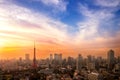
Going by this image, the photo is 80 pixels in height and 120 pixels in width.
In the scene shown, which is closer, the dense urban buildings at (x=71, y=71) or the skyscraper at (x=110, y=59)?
the dense urban buildings at (x=71, y=71)

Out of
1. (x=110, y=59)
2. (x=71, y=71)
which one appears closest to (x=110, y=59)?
(x=110, y=59)

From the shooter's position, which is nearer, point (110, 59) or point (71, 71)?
point (71, 71)

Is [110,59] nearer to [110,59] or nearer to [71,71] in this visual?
[110,59]

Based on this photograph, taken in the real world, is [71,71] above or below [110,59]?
below

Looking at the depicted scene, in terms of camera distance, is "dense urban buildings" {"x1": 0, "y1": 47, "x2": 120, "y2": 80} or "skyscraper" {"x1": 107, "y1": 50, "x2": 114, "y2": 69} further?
"skyscraper" {"x1": 107, "y1": 50, "x2": 114, "y2": 69}

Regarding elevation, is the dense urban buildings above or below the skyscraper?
below

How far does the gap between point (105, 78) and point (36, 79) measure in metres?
3.02

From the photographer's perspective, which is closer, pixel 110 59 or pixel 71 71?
pixel 71 71

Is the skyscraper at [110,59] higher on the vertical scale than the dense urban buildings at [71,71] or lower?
higher

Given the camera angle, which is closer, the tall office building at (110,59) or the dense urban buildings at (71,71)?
the dense urban buildings at (71,71)

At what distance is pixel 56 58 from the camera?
23.0m

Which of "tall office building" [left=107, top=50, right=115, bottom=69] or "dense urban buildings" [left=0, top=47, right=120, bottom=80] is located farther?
"tall office building" [left=107, top=50, right=115, bottom=69]

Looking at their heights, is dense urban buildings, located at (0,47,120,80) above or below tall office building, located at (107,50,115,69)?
below

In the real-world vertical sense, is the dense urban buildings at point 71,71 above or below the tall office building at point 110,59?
below
